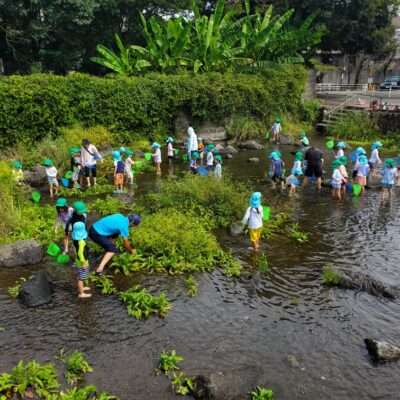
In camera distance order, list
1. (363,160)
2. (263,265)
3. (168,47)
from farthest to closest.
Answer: (168,47)
(363,160)
(263,265)

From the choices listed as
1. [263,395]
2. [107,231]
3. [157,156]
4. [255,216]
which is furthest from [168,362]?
[157,156]

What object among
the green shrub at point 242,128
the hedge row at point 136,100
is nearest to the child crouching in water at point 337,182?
the green shrub at point 242,128

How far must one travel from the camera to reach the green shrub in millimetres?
23625

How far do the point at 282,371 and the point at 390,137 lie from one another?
2060 cm

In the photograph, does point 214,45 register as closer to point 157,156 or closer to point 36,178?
point 157,156

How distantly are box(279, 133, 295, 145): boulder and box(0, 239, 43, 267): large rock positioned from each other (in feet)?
54.5

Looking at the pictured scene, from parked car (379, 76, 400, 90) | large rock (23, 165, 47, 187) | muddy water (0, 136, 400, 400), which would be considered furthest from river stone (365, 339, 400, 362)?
parked car (379, 76, 400, 90)

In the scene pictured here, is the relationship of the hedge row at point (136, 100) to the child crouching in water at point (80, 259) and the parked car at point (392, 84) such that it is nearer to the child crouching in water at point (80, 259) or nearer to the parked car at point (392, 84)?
the child crouching in water at point (80, 259)

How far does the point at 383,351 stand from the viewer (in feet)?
21.4

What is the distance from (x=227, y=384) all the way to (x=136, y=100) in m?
16.9

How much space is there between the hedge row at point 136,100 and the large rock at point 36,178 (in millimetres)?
3368

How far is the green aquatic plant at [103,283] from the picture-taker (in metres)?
8.10

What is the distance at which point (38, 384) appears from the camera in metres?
5.76

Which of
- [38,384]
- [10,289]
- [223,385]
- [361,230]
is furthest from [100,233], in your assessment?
[361,230]
